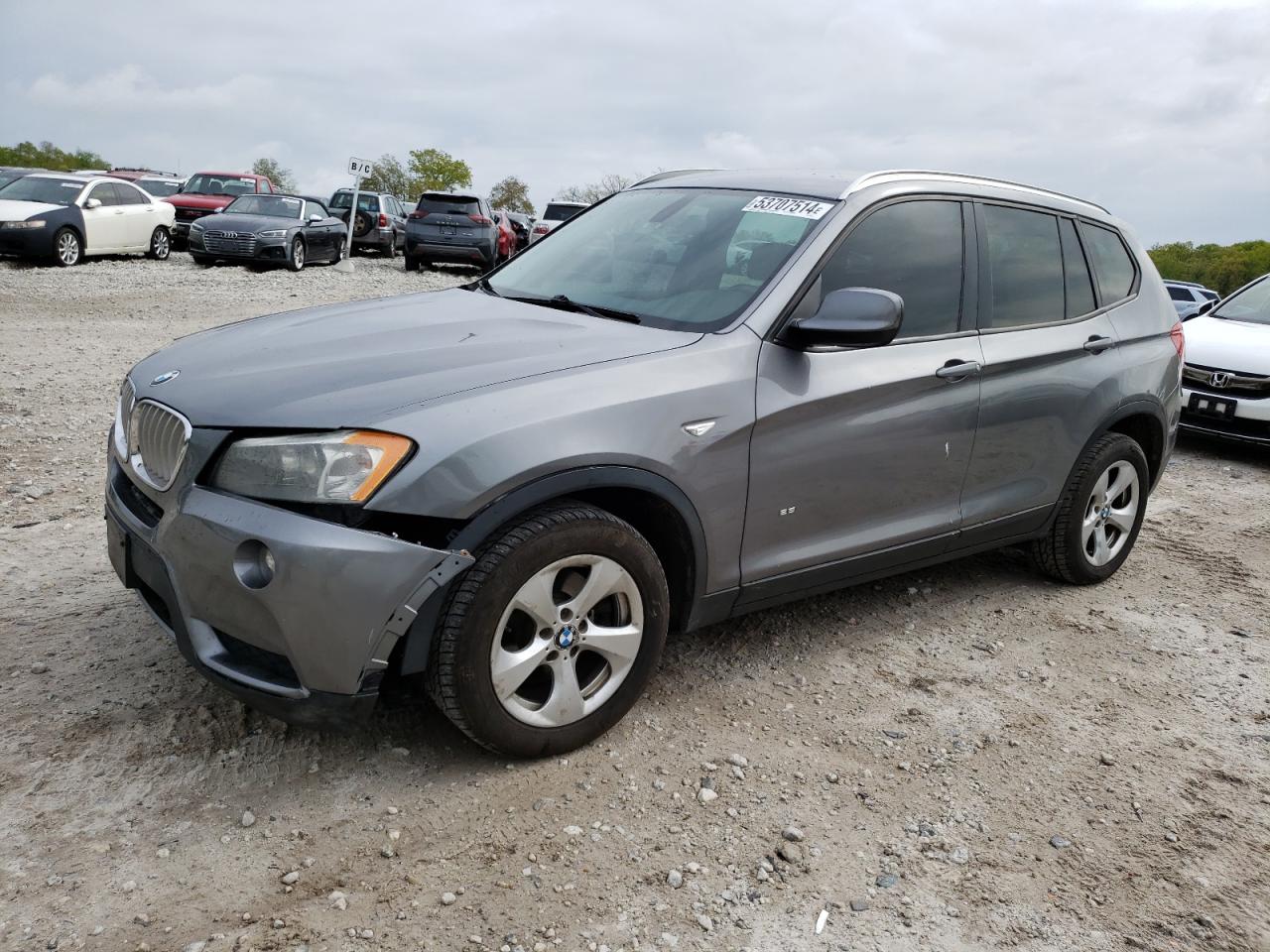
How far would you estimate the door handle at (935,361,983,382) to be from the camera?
3865 mm

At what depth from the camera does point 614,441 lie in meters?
2.98

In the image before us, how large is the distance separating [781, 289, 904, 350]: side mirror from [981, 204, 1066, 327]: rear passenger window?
3.19 ft

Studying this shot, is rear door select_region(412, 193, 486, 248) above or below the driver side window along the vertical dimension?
below

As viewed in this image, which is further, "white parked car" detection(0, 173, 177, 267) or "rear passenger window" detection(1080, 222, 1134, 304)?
"white parked car" detection(0, 173, 177, 267)

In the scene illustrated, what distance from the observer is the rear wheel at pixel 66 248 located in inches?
662

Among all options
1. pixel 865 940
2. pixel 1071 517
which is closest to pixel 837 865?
pixel 865 940

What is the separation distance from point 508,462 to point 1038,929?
1.72 metres

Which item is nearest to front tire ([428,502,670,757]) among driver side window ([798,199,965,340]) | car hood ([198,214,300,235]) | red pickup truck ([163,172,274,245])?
driver side window ([798,199,965,340])

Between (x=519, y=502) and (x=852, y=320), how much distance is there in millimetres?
1205

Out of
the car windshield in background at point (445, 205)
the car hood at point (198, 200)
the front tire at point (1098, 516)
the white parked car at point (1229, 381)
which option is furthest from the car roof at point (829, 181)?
the car hood at point (198, 200)

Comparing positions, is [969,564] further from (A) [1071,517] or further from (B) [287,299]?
(B) [287,299]

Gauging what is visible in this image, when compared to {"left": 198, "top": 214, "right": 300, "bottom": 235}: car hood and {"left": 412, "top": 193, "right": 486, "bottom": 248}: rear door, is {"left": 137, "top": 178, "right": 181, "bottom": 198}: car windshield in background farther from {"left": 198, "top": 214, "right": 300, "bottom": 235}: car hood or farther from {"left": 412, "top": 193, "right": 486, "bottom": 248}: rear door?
{"left": 412, "top": 193, "right": 486, "bottom": 248}: rear door

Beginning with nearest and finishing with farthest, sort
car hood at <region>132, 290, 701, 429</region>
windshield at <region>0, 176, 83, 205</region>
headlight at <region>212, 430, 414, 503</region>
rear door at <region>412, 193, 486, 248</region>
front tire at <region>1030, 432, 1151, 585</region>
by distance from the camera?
headlight at <region>212, 430, 414, 503</region> → car hood at <region>132, 290, 701, 429</region> → front tire at <region>1030, 432, 1151, 585</region> → windshield at <region>0, 176, 83, 205</region> → rear door at <region>412, 193, 486, 248</region>

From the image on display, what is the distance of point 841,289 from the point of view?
339cm
